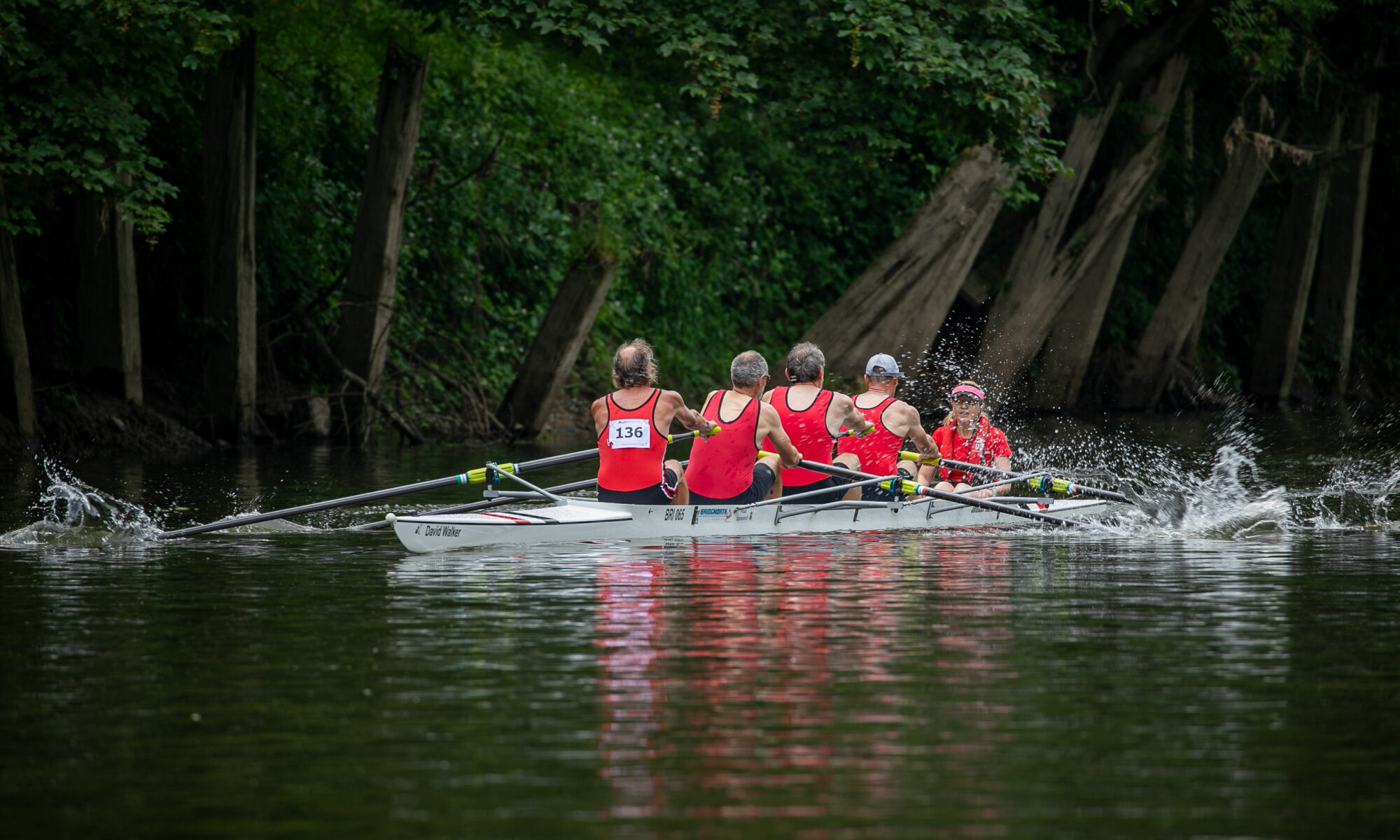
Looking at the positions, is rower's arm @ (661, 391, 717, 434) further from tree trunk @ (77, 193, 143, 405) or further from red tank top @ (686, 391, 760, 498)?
tree trunk @ (77, 193, 143, 405)

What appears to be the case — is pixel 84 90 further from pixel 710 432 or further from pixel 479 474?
pixel 710 432

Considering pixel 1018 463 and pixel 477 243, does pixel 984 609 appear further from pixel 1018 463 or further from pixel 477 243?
pixel 477 243

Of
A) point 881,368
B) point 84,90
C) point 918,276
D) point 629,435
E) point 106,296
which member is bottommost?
point 629,435

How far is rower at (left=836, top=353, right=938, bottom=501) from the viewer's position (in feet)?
42.9

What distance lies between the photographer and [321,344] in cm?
2136

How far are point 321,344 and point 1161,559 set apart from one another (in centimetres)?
1344

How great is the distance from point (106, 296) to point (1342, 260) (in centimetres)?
2198

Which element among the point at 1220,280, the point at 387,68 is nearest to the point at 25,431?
the point at 387,68

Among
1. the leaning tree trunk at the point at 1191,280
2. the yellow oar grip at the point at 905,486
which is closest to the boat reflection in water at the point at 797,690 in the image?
the yellow oar grip at the point at 905,486

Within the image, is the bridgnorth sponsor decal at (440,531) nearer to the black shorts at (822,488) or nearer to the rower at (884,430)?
the black shorts at (822,488)

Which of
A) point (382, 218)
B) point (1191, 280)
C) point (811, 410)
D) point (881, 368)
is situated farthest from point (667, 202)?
point (811, 410)

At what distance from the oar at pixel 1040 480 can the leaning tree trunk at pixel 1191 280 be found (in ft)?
50.3

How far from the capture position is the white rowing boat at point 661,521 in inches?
427

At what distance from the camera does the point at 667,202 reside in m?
28.8
